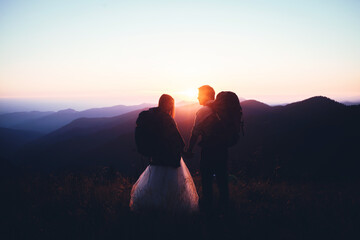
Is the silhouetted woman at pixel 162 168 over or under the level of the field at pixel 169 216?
over

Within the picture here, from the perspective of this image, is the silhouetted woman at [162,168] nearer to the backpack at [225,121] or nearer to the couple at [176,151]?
the couple at [176,151]

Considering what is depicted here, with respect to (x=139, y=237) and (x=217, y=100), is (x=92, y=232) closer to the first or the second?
(x=139, y=237)

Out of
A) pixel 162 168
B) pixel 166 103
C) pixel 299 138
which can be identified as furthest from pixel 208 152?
pixel 299 138

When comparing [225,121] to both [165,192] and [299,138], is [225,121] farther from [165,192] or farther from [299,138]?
[299,138]

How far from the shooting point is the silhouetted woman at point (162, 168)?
129 inches

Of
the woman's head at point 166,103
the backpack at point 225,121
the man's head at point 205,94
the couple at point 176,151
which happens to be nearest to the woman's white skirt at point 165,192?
the couple at point 176,151

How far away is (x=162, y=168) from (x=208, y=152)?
833mm

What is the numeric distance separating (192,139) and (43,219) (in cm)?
261

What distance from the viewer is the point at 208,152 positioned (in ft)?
11.7

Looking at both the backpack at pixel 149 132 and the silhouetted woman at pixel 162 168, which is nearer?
the silhouetted woman at pixel 162 168

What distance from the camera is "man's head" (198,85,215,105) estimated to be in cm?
368

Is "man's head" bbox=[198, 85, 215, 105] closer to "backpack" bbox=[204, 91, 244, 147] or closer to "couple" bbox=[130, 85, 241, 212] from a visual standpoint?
"couple" bbox=[130, 85, 241, 212]

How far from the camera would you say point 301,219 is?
3.19 meters

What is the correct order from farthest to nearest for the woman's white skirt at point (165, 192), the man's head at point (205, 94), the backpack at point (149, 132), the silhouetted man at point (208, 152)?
1. the man's head at point (205, 94)
2. the silhouetted man at point (208, 152)
3. the backpack at point (149, 132)
4. the woman's white skirt at point (165, 192)
